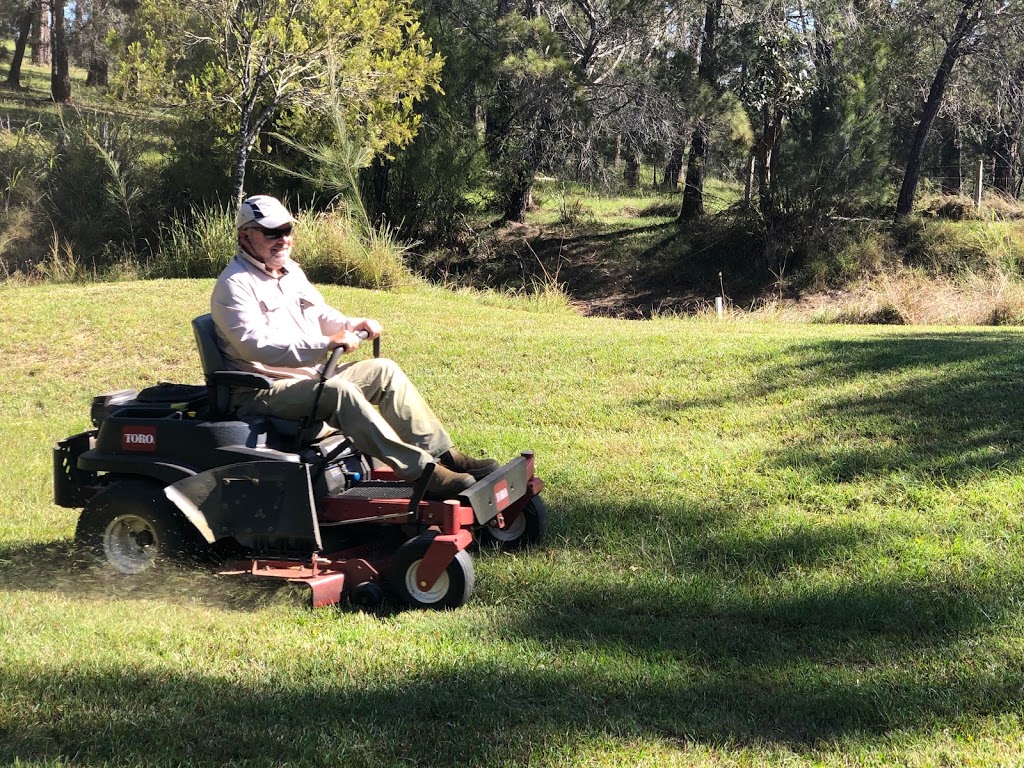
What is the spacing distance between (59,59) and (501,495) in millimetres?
30964

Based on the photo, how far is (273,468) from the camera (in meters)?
4.52

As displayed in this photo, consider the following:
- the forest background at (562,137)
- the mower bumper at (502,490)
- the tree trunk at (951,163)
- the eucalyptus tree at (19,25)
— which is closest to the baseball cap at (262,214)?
the mower bumper at (502,490)

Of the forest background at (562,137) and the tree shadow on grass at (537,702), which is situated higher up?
the forest background at (562,137)

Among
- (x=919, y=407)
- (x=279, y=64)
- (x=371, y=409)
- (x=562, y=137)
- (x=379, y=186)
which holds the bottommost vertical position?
(x=919, y=407)

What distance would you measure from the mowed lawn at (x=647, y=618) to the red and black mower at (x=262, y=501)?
0.16 metres

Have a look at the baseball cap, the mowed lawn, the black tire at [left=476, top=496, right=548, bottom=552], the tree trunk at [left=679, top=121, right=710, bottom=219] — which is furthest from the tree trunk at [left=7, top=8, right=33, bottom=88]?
the black tire at [left=476, top=496, right=548, bottom=552]

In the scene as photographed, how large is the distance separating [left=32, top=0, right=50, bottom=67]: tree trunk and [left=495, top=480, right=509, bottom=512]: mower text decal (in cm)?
3300

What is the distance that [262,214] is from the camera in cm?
483

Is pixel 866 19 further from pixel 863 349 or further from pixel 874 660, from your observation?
pixel 874 660

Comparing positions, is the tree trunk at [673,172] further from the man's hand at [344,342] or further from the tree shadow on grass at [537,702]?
the tree shadow on grass at [537,702]

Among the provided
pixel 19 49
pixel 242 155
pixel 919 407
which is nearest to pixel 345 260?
pixel 242 155

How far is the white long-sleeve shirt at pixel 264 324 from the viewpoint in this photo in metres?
4.68

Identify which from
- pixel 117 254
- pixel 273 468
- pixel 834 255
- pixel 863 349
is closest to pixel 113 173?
pixel 117 254

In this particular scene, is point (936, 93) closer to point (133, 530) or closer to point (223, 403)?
point (223, 403)
